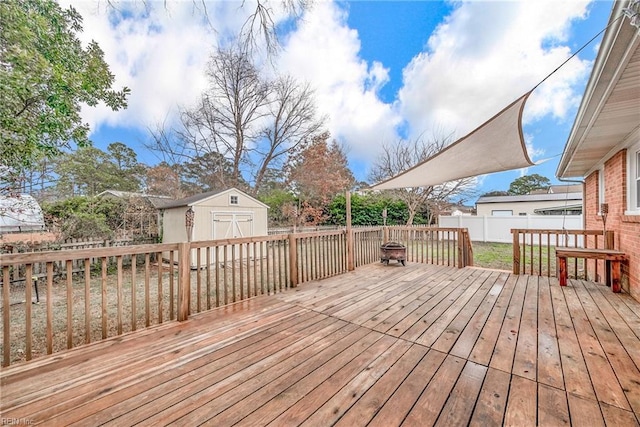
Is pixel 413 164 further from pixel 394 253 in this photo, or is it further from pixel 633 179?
pixel 633 179

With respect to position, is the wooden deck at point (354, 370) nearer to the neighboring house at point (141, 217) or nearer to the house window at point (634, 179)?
the house window at point (634, 179)

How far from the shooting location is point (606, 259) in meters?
3.66

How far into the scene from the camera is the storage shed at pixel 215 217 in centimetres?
806

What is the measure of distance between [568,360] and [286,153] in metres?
14.6

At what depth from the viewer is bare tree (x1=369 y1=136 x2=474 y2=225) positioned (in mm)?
13102

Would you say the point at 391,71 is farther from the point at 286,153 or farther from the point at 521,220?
the point at 521,220

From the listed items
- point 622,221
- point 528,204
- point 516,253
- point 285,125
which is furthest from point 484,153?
point 528,204

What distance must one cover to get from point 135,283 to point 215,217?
18.6 ft

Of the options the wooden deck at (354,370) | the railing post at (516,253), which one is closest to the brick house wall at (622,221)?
the wooden deck at (354,370)

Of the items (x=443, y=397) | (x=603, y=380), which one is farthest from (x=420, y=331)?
(x=603, y=380)

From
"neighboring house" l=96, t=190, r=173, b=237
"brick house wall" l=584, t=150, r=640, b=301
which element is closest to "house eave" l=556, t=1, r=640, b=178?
"brick house wall" l=584, t=150, r=640, b=301

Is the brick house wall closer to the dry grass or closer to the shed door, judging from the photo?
the dry grass

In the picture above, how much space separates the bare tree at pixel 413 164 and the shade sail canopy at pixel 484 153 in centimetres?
863

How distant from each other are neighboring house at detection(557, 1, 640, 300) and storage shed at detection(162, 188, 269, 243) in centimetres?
842
